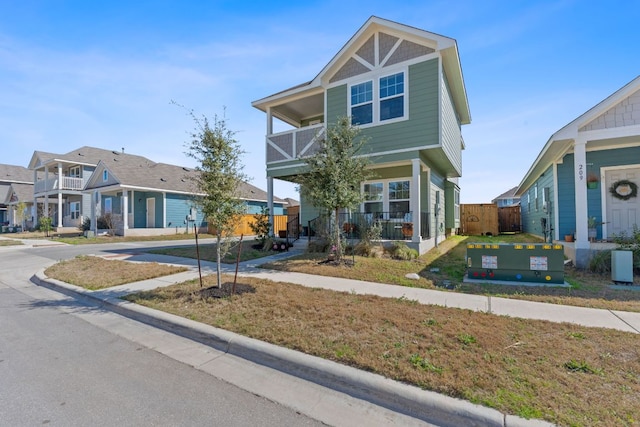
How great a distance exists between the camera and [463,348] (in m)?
3.49

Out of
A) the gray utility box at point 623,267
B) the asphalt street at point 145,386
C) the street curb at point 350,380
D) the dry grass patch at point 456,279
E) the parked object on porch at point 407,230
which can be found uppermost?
the parked object on porch at point 407,230

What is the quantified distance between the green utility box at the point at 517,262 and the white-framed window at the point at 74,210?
3310cm

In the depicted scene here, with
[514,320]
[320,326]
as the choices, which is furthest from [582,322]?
[320,326]

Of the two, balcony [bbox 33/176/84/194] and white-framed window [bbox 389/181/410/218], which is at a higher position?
balcony [bbox 33/176/84/194]

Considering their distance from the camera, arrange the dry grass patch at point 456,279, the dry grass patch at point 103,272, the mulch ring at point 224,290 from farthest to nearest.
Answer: the dry grass patch at point 103,272 < the mulch ring at point 224,290 < the dry grass patch at point 456,279

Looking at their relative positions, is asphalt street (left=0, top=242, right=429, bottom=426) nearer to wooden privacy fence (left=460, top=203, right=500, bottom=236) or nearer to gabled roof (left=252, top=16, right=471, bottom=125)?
gabled roof (left=252, top=16, right=471, bottom=125)

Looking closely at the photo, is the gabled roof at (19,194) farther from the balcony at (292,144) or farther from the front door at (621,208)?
the front door at (621,208)

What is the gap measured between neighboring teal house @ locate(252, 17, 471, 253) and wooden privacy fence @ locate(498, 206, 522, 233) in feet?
31.1

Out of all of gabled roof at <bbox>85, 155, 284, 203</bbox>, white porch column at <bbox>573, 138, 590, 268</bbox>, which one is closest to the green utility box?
white porch column at <bbox>573, 138, 590, 268</bbox>

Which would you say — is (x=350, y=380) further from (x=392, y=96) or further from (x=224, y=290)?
(x=392, y=96)

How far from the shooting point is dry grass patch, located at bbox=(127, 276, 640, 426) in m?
2.57

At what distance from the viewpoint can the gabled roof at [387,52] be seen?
977 cm

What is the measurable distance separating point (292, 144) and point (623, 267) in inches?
419

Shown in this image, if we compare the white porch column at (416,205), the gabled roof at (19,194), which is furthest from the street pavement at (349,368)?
the gabled roof at (19,194)
